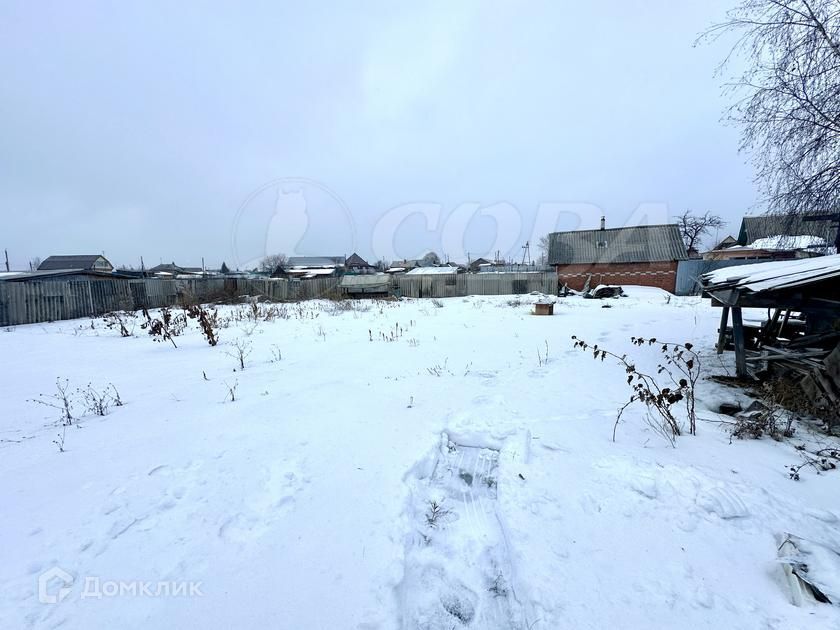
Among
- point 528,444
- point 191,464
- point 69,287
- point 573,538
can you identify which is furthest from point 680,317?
point 69,287

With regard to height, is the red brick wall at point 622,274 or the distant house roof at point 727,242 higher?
the distant house roof at point 727,242

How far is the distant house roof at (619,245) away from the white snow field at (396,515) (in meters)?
22.9

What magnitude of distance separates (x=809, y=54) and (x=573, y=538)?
25.1 feet

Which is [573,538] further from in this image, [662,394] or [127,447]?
[127,447]

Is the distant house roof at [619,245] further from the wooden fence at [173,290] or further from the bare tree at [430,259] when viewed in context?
the bare tree at [430,259]

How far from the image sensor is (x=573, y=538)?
1.70 metres

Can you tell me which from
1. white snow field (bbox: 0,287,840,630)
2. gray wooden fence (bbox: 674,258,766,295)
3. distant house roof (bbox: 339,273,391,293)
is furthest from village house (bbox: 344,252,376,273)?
white snow field (bbox: 0,287,840,630)

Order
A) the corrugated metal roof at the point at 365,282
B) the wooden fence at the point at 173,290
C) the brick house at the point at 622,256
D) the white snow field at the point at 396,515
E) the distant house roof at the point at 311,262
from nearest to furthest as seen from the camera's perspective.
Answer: the white snow field at the point at 396,515
the wooden fence at the point at 173,290
the corrugated metal roof at the point at 365,282
the brick house at the point at 622,256
the distant house roof at the point at 311,262

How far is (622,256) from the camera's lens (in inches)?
919

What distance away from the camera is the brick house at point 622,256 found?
73.6 feet

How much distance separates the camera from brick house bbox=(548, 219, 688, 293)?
73.6 ft

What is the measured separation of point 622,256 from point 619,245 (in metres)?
1.10

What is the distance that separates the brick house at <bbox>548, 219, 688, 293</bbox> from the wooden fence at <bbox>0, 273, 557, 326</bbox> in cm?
258

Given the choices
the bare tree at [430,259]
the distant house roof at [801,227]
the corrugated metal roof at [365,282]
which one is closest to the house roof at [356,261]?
the bare tree at [430,259]
